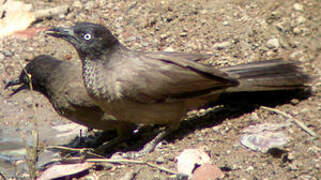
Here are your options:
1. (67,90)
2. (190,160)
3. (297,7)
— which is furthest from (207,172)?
(297,7)

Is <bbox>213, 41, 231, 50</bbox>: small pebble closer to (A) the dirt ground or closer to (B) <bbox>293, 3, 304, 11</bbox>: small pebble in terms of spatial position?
(A) the dirt ground

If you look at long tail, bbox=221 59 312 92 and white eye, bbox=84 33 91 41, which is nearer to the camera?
white eye, bbox=84 33 91 41

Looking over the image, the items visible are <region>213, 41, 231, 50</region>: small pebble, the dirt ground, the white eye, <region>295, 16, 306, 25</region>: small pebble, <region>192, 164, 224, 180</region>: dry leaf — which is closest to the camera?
<region>192, 164, 224, 180</region>: dry leaf

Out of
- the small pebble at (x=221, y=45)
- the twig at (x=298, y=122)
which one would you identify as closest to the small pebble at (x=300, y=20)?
the small pebble at (x=221, y=45)

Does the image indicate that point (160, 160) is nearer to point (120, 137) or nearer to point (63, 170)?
point (63, 170)

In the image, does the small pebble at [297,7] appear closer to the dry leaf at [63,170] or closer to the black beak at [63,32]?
the black beak at [63,32]

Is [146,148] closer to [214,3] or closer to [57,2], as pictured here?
[214,3]

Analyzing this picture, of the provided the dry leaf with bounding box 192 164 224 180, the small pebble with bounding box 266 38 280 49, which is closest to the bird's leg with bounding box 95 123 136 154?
the dry leaf with bounding box 192 164 224 180

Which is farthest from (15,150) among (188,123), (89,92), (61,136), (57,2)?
(57,2)
